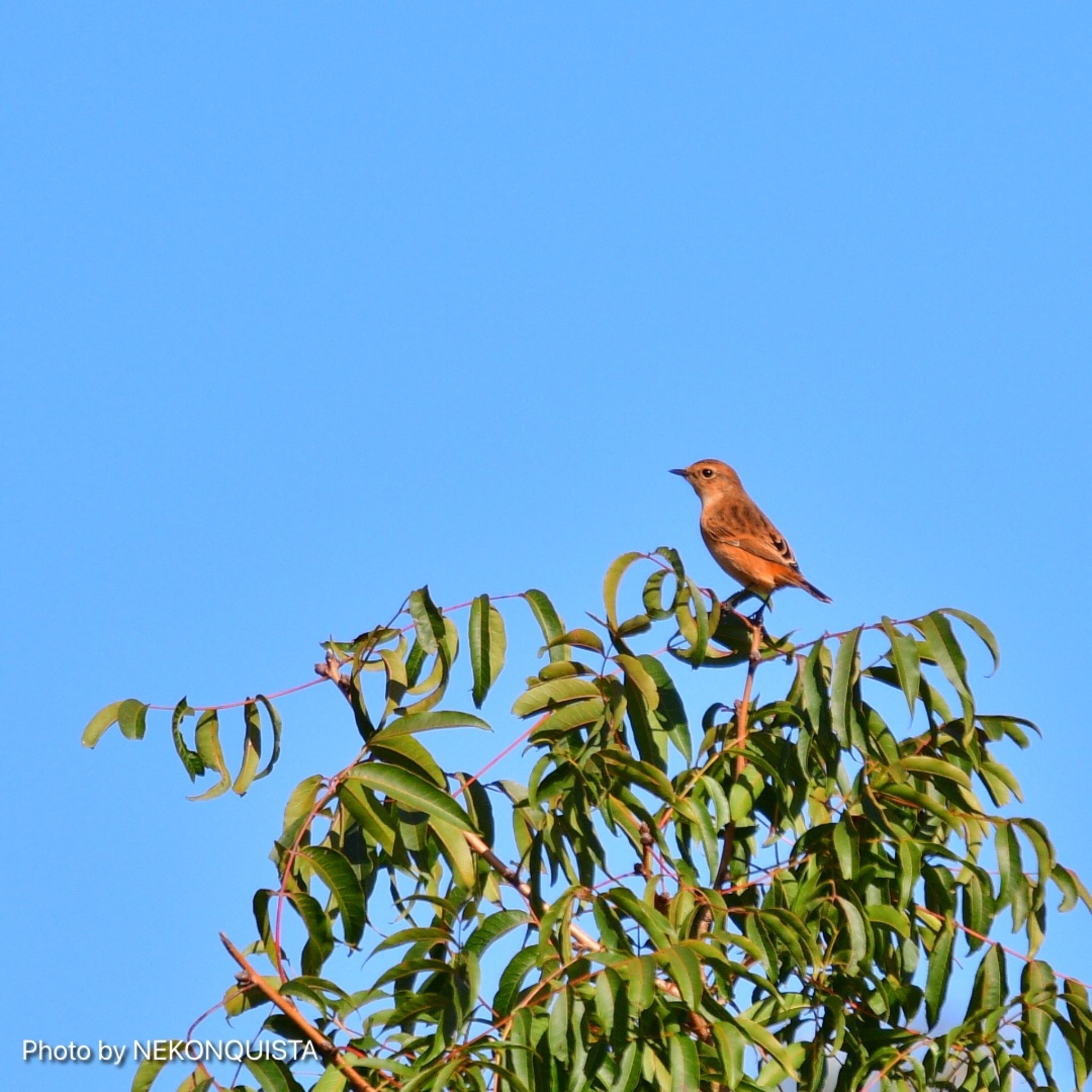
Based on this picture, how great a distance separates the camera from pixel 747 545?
9312 millimetres

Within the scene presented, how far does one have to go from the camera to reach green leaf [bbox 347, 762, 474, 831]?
3.79m

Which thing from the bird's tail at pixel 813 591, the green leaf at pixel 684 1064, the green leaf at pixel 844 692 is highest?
the bird's tail at pixel 813 591

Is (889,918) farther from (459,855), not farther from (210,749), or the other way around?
(210,749)

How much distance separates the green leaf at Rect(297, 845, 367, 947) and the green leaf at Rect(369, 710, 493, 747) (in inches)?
Result: 12.4

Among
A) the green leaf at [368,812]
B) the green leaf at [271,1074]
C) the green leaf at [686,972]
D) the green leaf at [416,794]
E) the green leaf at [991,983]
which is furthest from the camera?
the green leaf at [991,983]

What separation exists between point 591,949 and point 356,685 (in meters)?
1.06

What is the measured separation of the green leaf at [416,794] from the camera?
3.79 m

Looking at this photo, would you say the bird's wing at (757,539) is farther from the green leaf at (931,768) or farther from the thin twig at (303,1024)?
the thin twig at (303,1024)

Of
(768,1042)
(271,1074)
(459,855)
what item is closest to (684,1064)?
(768,1042)

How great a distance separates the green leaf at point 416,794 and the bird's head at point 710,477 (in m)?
6.94

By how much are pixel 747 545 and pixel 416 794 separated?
5785 millimetres

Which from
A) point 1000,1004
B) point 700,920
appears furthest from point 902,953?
point 700,920

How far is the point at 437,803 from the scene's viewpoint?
3.79 metres

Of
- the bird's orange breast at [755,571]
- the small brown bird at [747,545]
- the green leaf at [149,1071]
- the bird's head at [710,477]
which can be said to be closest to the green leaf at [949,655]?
the green leaf at [149,1071]
